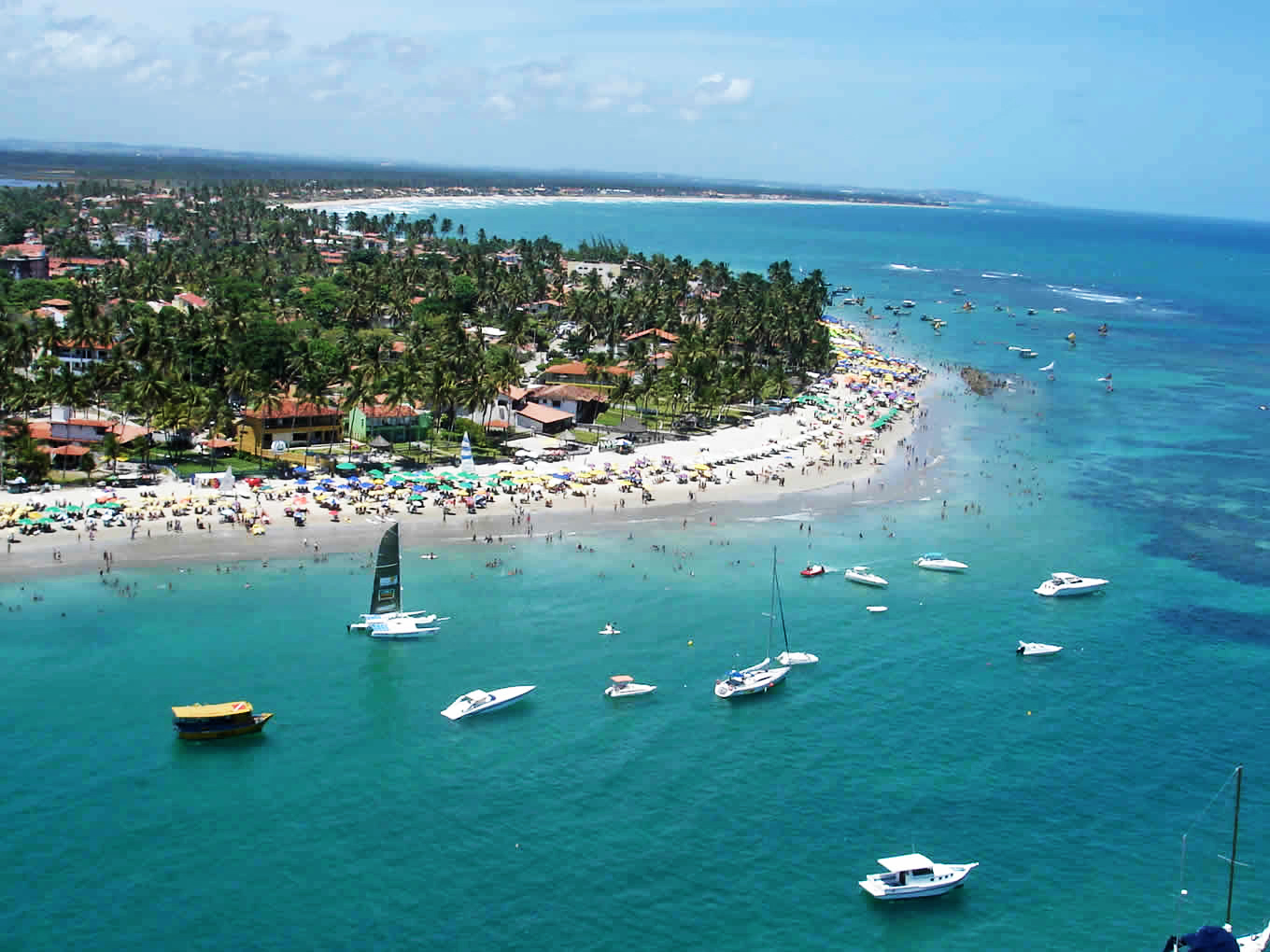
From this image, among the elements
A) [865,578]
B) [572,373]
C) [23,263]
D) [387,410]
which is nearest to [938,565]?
[865,578]

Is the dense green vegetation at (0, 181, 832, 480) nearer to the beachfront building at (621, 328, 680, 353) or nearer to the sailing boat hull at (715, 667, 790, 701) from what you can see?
the beachfront building at (621, 328, 680, 353)

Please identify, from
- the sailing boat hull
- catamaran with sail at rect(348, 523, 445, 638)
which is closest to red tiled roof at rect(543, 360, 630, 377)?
catamaran with sail at rect(348, 523, 445, 638)

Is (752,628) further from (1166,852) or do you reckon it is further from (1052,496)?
(1052,496)

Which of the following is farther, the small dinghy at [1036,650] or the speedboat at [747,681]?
the small dinghy at [1036,650]

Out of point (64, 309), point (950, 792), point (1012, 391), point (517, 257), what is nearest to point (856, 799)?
point (950, 792)

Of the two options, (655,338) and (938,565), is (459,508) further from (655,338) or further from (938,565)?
(655,338)

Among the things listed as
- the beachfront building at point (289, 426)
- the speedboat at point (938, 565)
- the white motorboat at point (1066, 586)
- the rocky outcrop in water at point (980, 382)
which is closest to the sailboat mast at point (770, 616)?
Answer: the speedboat at point (938, 565)

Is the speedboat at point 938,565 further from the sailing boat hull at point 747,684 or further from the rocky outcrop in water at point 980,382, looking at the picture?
the rocky outcrop in water at point 980,382
